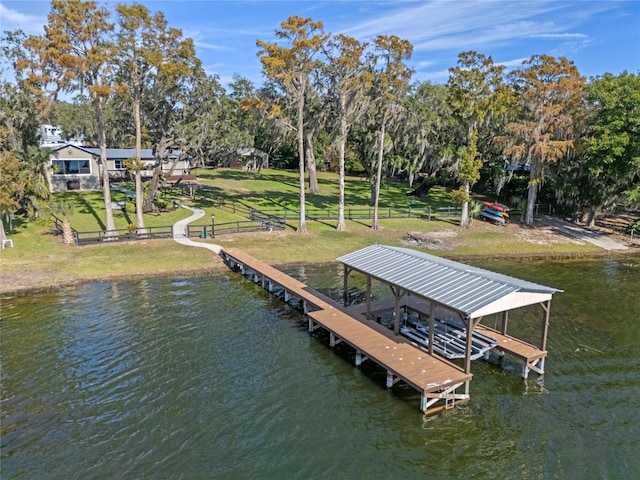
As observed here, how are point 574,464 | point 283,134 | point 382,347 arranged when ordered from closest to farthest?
point 574,464
point 382,347
point 283,134

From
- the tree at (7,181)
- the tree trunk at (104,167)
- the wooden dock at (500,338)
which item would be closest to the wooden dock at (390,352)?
the wooden dock at (500,338)

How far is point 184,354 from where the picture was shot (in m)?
17.1

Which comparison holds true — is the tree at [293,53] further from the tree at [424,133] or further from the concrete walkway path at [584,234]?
the concrete walkway path at [584,234]

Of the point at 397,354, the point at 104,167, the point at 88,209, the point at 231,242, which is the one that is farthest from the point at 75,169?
the point at 397,354

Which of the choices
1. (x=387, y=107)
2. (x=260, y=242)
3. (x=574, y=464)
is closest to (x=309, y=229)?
(x=260, y=242)

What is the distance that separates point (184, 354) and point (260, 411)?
186 inches

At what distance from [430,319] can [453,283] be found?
1.45 metres

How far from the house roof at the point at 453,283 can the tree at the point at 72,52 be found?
19486 mm

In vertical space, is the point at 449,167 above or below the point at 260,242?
above

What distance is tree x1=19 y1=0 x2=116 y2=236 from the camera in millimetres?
26578

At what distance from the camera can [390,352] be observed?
52.4 ft

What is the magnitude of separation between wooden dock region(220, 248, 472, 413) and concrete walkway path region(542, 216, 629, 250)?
2557 cm

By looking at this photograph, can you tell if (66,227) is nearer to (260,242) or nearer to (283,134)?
(260,242)

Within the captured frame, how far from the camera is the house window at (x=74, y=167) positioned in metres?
49.0
